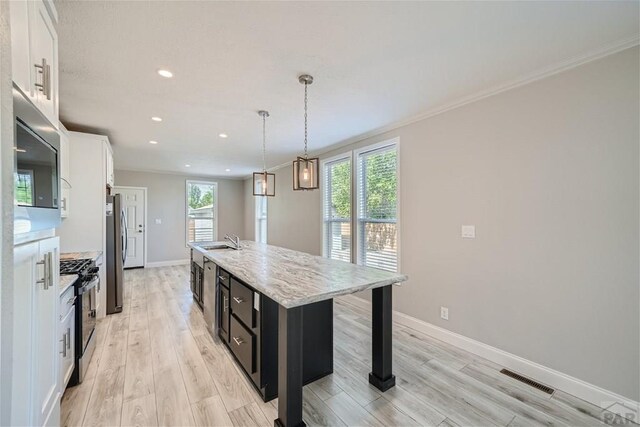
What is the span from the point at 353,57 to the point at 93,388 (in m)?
3.17

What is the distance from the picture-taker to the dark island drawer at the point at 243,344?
6.70ft

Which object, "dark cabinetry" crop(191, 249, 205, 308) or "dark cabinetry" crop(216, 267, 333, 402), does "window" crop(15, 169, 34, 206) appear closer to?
"dark cabinetry" crop(216, 267, 333, 402)

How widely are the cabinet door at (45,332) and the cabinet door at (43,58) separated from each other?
0.66m

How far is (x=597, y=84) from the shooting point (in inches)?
75.4

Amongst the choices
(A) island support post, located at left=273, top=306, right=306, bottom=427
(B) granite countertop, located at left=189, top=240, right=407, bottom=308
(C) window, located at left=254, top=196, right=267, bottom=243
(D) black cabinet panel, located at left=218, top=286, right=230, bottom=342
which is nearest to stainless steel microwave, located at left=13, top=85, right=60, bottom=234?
(B) granite countertop, located at left=189, top=240, right=407, bottom=308

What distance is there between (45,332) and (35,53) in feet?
4.12

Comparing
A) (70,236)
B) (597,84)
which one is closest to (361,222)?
(597,84)

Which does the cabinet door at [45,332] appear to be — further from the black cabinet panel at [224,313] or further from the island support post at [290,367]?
the black cabinet panel at [224,313]

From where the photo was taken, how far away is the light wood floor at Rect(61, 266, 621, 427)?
69.5 inches

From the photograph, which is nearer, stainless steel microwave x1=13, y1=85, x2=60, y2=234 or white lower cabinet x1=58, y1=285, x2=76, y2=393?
stainless steel microwave x1=13, y1=85, x2=60, y2=234

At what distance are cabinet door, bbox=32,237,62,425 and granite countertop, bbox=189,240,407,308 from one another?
99cm

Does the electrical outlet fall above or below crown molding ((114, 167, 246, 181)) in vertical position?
below

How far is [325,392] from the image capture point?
204 centimetres

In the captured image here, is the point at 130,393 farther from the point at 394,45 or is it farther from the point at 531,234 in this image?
the point at 531,234
